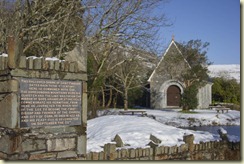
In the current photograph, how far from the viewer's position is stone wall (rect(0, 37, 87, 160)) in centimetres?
567

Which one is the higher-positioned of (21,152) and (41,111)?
(41,111)

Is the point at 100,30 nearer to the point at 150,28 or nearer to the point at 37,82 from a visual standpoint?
the point at 150,28

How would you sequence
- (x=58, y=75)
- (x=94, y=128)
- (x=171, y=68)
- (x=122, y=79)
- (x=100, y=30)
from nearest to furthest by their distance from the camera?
(x=58, y=75), (x=94, y=128), (x=100, y=30), (x=122, y=79), (x=171, y=68)

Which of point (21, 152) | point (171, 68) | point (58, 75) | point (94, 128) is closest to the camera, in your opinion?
point (21, 152)

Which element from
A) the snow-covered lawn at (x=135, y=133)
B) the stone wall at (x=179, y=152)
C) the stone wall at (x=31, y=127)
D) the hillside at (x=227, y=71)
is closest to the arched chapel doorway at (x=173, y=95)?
the hillside at (x=227, y=71)

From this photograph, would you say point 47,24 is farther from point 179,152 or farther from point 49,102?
point 49,102

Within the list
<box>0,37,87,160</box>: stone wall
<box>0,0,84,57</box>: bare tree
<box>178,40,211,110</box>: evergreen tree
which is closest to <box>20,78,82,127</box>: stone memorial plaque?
<box>0,37,87,160</box>: stone wall

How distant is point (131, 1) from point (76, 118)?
27.9 ft

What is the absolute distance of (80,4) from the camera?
45.6 ft

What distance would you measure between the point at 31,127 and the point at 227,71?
1607 inches

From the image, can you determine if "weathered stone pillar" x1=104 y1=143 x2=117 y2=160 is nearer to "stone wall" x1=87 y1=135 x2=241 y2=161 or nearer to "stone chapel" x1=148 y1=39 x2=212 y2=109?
"stone wall" x1=87 y1=135 x2=241 y2=161

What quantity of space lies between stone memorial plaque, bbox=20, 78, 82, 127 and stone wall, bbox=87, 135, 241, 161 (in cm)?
120

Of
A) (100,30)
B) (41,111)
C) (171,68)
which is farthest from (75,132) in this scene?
(171,68)

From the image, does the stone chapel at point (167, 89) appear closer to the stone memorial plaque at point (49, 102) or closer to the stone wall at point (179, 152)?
the stone wall at point (179, 152)
